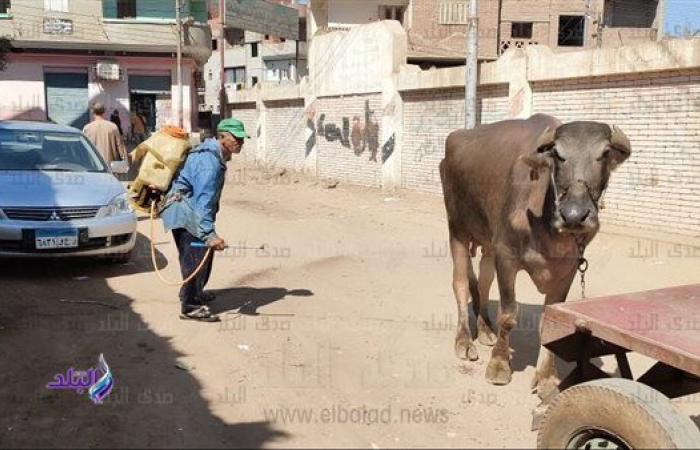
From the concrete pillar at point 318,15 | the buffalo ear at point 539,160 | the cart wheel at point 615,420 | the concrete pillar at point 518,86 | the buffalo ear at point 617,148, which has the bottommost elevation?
the cart wheel at point 615,420

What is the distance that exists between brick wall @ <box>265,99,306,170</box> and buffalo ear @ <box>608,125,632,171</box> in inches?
734

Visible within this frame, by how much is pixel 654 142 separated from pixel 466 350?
684 centimetres

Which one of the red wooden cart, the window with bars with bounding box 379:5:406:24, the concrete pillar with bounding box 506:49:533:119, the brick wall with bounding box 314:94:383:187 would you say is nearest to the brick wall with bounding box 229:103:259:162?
the brick wall with bounding box 314:94:383:187

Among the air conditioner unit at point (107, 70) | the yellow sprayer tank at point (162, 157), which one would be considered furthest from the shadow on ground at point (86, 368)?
the air conditioner unit at point (107, 70)

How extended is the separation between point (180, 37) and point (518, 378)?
26565mm

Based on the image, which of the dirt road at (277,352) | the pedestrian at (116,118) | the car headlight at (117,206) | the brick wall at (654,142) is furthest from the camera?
the pedestrian at (116,118)

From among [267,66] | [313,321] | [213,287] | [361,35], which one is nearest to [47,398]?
[313,321]

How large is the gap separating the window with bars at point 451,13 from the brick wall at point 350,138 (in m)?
15.5

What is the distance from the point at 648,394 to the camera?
3.02 meters

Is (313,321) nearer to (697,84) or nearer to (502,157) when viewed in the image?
(502,157)

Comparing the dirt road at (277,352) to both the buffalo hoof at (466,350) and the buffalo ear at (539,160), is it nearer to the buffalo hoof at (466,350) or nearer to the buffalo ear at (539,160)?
the buffalo hoof at (466,350)

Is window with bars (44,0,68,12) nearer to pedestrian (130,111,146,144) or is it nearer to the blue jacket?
pedestrian (130,111,146,144)

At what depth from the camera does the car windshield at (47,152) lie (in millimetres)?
8367

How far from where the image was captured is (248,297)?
735 centimetres
